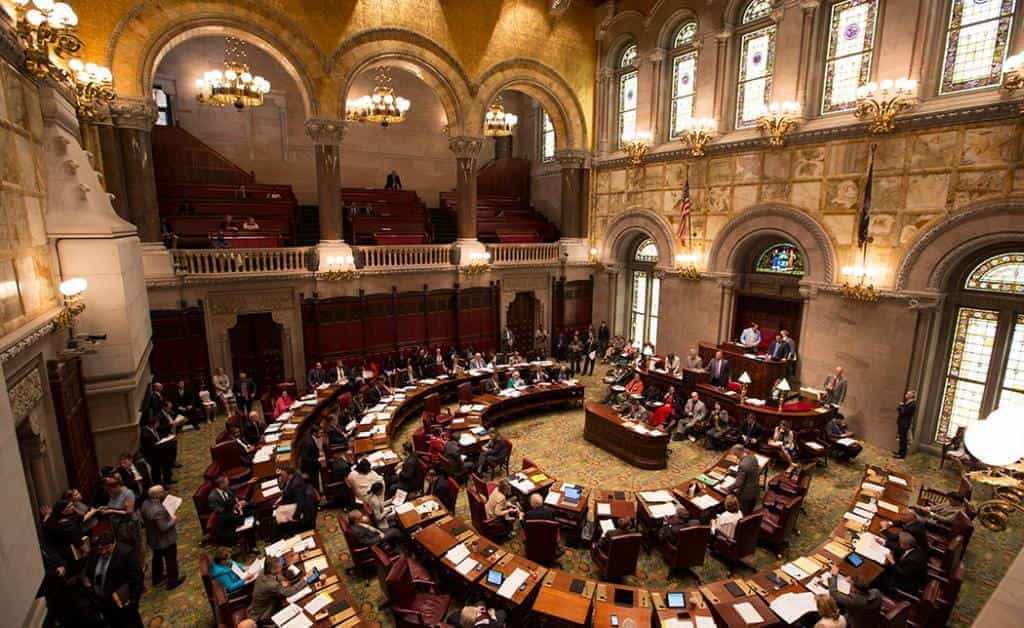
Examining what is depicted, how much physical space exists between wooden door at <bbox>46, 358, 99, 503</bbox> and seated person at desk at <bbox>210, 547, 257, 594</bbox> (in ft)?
11.7

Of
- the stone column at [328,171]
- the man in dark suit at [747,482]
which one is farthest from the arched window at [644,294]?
the stone column at [328,171]

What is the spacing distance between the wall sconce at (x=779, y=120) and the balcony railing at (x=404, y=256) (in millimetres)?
10592

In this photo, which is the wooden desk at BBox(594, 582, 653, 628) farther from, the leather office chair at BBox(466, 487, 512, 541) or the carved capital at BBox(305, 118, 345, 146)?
the carved capital at BBox(305, 118, 345, 146)

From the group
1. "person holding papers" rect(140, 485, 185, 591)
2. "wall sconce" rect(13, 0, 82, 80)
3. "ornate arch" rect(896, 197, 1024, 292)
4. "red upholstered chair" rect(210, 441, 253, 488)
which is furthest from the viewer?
"ornate arch" rect(896, 197, 1024, 292)

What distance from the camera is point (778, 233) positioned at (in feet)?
46.1

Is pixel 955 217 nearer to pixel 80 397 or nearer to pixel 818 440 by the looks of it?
pixel 818 440

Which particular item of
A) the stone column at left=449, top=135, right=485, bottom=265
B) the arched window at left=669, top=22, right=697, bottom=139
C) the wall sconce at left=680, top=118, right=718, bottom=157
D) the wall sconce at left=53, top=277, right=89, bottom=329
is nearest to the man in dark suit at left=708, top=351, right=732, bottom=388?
the wall sconce at left=680, top=118, right=718, bottom=157

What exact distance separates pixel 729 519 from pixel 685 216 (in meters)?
10.5

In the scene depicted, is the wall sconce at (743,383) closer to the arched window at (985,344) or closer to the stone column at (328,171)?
the arched window at (985,344)

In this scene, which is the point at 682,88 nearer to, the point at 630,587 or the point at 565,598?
the point at 630,587

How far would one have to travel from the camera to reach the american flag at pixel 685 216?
52.1 feet

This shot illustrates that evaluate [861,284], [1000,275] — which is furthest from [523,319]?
[1000,275]

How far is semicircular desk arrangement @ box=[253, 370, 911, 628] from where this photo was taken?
19.6ft

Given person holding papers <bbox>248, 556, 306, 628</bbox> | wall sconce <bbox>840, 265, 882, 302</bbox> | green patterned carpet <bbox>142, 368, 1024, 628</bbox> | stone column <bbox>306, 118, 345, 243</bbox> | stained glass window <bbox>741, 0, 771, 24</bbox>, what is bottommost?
green patterned carpet <bbox>142, 368, 1024, 628</bbox>
